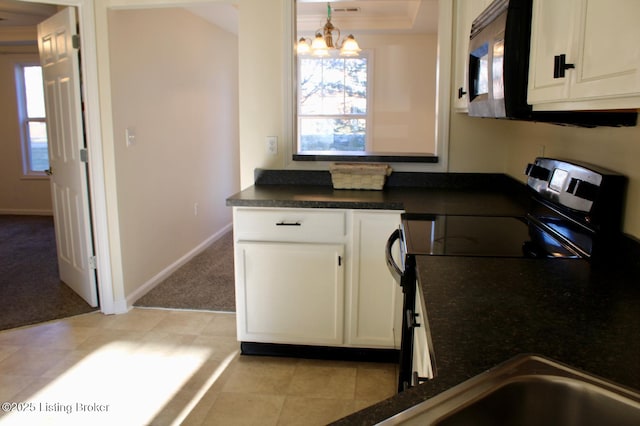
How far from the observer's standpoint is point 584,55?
113 cm

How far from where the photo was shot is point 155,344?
2.87 m

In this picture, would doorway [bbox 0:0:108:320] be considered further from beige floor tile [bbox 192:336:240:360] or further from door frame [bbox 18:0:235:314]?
beige floor tile [bbox 192:336:240:360]

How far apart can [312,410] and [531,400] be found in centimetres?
151

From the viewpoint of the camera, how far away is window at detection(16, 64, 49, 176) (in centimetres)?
616

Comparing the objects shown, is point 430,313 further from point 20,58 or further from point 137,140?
point 20,58

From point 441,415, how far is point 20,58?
678 centimetres

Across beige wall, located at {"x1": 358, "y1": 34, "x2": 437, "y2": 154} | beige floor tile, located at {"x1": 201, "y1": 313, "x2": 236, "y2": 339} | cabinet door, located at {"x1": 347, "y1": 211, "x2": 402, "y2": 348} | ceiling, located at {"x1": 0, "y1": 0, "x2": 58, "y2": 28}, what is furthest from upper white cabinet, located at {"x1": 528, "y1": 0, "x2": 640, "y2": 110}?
beige wall, located at {"x1": 358, "y1": 34, "x2": 437, "y2": 154}

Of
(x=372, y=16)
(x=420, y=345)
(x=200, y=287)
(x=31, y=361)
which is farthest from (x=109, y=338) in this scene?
(x=372, y=16)

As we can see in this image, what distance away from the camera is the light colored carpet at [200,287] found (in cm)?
344

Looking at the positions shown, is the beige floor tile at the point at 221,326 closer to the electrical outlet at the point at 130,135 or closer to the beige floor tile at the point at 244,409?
the beige floor tile at the point at 244,409

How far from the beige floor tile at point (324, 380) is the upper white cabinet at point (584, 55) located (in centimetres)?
157

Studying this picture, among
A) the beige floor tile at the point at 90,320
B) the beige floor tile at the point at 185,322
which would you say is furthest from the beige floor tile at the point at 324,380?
the beige floor tile at the point at 90,320

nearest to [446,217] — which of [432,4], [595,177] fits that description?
[595,177]

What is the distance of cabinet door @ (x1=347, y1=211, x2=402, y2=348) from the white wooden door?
1818mm
